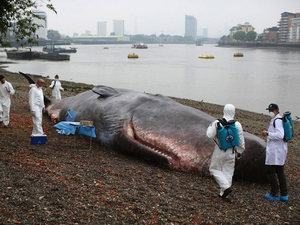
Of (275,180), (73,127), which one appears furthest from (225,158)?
(73,127)

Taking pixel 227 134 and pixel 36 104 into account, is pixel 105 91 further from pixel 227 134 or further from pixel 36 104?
pixel 227 134

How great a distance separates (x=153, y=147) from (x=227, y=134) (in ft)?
9.25

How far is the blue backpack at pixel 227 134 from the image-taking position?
23.0 ft

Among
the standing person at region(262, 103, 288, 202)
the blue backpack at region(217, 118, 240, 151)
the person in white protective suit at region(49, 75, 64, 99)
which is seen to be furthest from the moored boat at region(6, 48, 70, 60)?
the blue backpack at region(217, 118, 240, 151)

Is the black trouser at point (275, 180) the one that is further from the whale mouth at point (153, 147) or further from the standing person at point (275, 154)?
the whale mouth at point (153, 147)

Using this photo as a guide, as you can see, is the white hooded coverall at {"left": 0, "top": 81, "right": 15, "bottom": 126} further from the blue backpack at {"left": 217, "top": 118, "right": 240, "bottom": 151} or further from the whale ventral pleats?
the blue backpack at {"left": 217, "top": 118, "right": 240, "bottom": 151}

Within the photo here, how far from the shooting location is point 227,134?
23.0 ft

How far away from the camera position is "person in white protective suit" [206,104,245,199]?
7.11m

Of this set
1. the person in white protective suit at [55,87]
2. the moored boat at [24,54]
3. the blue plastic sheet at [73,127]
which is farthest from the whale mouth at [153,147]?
the moored boat at [24,54]

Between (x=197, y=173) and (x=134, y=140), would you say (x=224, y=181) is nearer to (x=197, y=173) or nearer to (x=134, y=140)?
(x=197, y=173)

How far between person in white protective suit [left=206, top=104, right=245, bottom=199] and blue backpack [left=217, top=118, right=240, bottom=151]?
10 centimetres

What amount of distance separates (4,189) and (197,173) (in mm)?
4193

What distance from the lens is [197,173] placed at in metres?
8.71

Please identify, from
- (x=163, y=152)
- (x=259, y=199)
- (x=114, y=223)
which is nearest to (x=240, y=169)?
(x=259, y=199)
